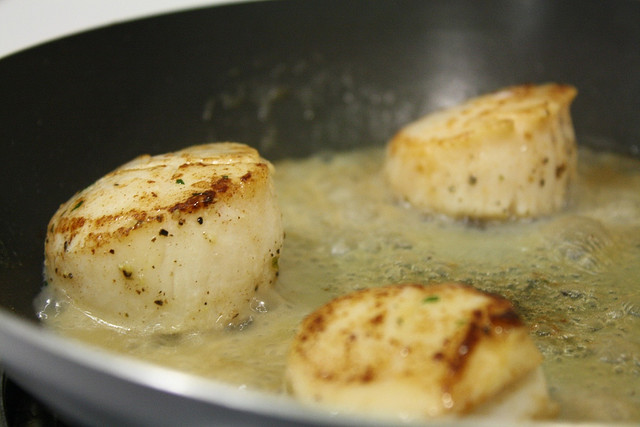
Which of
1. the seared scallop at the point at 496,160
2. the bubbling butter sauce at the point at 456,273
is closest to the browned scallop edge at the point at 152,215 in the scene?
the bubbling butter sauce at the point at 456,273

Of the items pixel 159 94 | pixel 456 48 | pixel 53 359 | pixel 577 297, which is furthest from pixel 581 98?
pixel 53 359

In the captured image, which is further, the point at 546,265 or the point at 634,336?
the point at 546,265

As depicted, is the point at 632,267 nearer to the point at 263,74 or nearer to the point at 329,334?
the point at 329,334

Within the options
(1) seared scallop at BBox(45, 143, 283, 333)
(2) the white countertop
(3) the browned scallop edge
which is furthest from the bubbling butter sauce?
(2) the white countertop

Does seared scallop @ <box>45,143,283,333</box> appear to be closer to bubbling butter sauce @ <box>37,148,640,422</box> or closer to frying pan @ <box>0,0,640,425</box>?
bubbling butter sauce @ <box>37,148,640,422</box>

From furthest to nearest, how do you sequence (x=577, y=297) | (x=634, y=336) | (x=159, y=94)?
(x=159, y=94), (x=577, y=297), (x=634, y=336)

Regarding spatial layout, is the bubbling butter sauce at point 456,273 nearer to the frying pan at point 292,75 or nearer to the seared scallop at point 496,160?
the seared scallop at point 496,160
